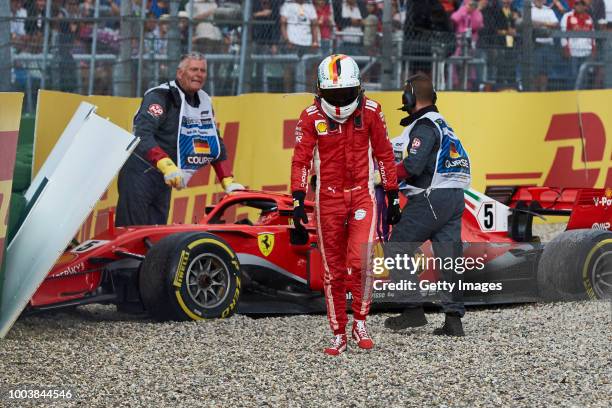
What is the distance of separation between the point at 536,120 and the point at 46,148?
6183mm

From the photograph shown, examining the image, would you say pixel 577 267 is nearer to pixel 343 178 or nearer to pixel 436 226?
pixel 436 226

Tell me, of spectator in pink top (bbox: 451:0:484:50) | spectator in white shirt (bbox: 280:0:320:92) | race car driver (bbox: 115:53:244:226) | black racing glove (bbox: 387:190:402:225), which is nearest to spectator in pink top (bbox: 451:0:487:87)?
spectator in pink top (bbox: 451:0:484:50)

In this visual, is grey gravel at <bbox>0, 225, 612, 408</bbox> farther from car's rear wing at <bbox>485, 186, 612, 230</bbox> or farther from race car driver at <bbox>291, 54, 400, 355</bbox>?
car's rear wing at <bbox>485, 186, 612, 230</bbox>

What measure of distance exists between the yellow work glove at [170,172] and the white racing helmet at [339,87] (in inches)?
88.0

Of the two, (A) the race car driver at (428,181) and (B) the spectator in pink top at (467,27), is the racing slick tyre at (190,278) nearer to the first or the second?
(A) the race car driver at (428,181)

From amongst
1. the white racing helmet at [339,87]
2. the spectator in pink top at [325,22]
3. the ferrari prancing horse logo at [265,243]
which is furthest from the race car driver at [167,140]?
the spectator in pink top at [325,22]

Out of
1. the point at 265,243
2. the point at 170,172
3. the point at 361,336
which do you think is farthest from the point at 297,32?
the point at 361,336

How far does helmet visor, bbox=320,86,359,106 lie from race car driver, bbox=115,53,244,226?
2621 millimetres

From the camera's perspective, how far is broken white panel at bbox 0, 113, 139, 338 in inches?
296

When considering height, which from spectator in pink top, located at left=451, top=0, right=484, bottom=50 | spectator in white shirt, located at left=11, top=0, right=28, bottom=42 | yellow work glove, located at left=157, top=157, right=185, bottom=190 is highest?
spectator in pink top, located at left=451, top=0, right=484, bottom=50

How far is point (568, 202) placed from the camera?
31.8ft

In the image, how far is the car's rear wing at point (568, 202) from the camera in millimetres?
9398

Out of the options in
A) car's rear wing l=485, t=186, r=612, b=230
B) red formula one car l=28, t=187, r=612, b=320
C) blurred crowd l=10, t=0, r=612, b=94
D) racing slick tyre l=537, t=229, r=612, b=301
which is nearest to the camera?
red formula one car l=28, t=187, r=612, b=320

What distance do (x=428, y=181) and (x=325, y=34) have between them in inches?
222
